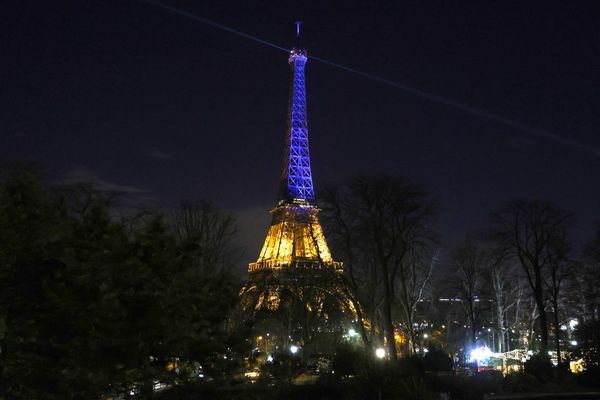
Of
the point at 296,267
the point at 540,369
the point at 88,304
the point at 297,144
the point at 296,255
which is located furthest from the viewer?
the point at 297,144

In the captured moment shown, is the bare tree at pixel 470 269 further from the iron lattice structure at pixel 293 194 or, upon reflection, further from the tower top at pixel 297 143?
the tower top at pixel 297 143

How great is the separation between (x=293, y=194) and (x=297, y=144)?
9.03 m

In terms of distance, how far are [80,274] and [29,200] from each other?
4.48ft

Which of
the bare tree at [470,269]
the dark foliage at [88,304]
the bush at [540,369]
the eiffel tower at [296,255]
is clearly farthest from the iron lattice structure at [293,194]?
the dark foliage at [88,304]

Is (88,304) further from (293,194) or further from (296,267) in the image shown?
(293,194)

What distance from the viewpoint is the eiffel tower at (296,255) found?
4078 cm

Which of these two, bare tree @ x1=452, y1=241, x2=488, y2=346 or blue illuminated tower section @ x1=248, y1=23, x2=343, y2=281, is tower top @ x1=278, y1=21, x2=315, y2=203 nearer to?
blue illuminated tower section @ x1=248, y1=23, x2=343, y2=281

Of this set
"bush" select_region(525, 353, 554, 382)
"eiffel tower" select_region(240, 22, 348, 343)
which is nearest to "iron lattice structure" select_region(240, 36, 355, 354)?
"eiffel tower" select_region(240, 22, 348, 343)

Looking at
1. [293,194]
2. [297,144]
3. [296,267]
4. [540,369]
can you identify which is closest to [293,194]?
[293,194]

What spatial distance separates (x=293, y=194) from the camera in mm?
78438

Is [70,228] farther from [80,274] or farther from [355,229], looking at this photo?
[355,229]

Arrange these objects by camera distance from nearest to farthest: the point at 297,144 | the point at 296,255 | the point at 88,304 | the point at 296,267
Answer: the point at 88,304 → the point at 296,267 → the point at 296,255 → the point at 297,144

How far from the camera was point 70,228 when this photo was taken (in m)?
8.79

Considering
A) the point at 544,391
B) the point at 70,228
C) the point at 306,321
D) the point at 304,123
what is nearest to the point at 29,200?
the point at 70,228
